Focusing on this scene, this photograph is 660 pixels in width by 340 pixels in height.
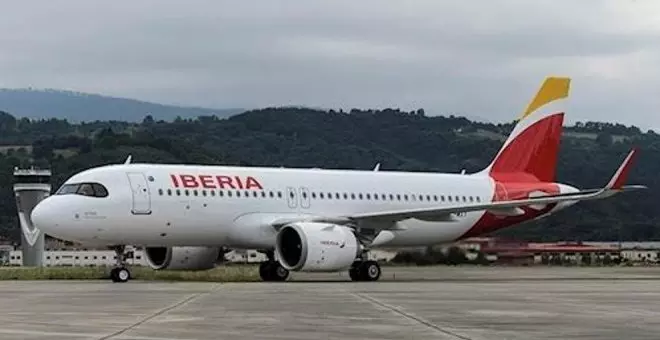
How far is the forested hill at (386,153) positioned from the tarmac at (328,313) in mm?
38980

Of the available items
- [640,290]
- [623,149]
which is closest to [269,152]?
[623,149]

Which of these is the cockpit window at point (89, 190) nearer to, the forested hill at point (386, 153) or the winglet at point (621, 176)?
the winglet at point (621, 176)

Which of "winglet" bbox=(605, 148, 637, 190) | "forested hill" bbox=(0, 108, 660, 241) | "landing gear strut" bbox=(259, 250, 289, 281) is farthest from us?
"forested hill" bbox=(0, 108, 660, 241)

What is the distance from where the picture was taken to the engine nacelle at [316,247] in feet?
121

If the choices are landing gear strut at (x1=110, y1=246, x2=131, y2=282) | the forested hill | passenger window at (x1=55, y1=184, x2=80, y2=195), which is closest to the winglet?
landing gear strut at (x1=110, y1=246, x2=131, y2=282)

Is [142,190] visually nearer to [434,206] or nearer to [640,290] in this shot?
[434,206]

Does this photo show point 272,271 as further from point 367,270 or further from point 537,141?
point 537,141

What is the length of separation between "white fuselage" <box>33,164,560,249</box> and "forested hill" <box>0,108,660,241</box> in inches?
893

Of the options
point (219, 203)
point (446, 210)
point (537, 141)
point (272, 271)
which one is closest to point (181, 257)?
point (272, 271)

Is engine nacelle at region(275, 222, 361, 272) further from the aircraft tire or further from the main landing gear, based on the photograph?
the aircraft tire

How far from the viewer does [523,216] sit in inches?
1805

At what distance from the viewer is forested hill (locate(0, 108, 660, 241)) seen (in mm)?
90500

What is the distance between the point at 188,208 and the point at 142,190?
146 centimetres

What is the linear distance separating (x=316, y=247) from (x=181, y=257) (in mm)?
5906
